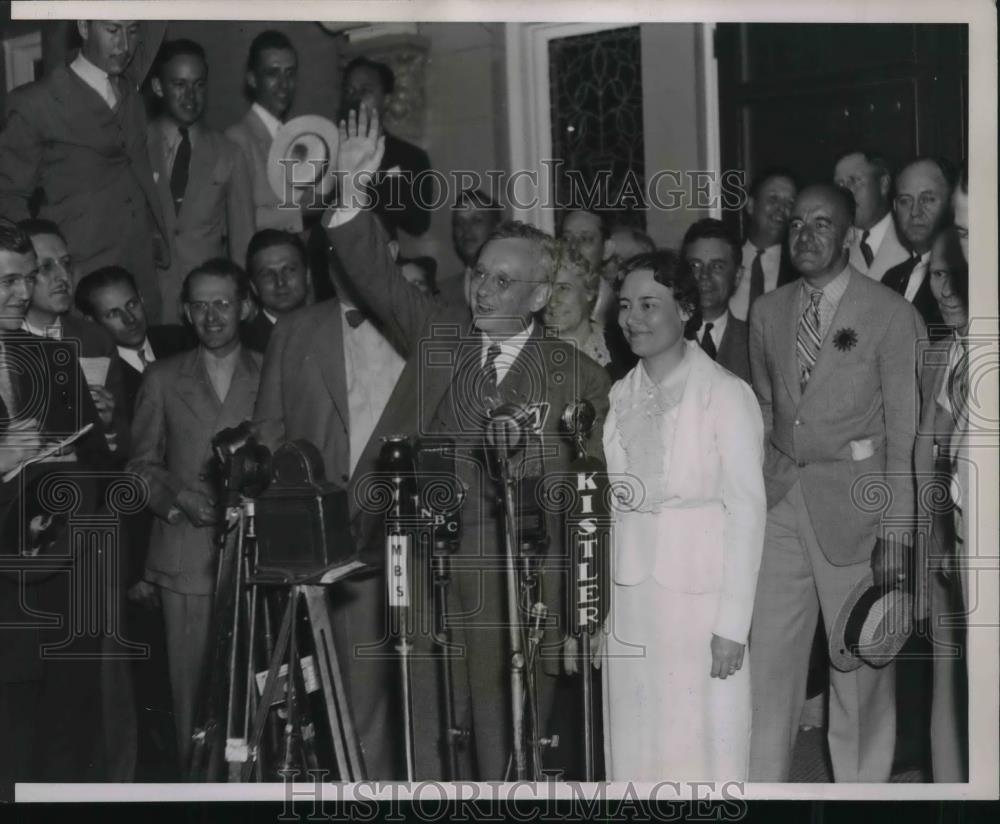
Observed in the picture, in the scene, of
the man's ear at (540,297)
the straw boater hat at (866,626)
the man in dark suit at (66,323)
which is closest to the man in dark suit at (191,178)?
the man in dark suit at (66,323)

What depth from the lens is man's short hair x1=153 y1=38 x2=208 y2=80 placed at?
3.68 meters

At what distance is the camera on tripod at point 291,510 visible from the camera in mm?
3398

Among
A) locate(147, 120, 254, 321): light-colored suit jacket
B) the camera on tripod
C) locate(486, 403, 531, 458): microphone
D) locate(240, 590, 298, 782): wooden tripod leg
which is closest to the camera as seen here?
locate(240, 590, 298, 782): wooden tripod leg

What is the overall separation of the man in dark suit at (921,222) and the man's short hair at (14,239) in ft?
8.22

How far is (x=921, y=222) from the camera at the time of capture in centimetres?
362

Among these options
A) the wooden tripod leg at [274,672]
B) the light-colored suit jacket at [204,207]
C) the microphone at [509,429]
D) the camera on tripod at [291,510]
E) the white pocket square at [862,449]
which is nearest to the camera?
the wooden tripod leg at [274,672]

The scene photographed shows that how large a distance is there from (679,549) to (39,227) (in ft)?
6.87

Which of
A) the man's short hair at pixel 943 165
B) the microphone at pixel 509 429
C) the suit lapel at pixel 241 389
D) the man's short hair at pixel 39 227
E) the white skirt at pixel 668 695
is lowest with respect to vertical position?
the white skirt at pixel 668 695

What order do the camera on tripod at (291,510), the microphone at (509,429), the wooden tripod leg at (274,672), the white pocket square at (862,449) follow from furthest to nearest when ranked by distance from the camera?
the white pocket square at (862,449), the microphone at (509,429), the camera on tripod at (291,510), the wooden tripod leg at (274,672)

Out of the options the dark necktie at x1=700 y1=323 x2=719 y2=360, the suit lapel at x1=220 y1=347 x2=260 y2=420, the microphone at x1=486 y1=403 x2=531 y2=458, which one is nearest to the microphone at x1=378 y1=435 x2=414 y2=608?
the microphone at x1=486 y1=403 x2=531 y2=458

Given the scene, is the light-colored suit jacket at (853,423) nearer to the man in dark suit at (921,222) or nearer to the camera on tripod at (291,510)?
the man in dark suit at (921,222)

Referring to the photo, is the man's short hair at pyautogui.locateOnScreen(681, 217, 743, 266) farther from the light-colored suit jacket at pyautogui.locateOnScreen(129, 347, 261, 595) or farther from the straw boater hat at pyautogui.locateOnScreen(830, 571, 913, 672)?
the light-colored suit jacket at pyautogui.locateOnScreen(129, 347, 261, 595)

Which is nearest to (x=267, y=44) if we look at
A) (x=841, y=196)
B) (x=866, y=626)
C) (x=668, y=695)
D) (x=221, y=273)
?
(x=221, y=273)

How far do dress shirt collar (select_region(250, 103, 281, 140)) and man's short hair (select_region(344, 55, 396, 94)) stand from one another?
0.28 meters
